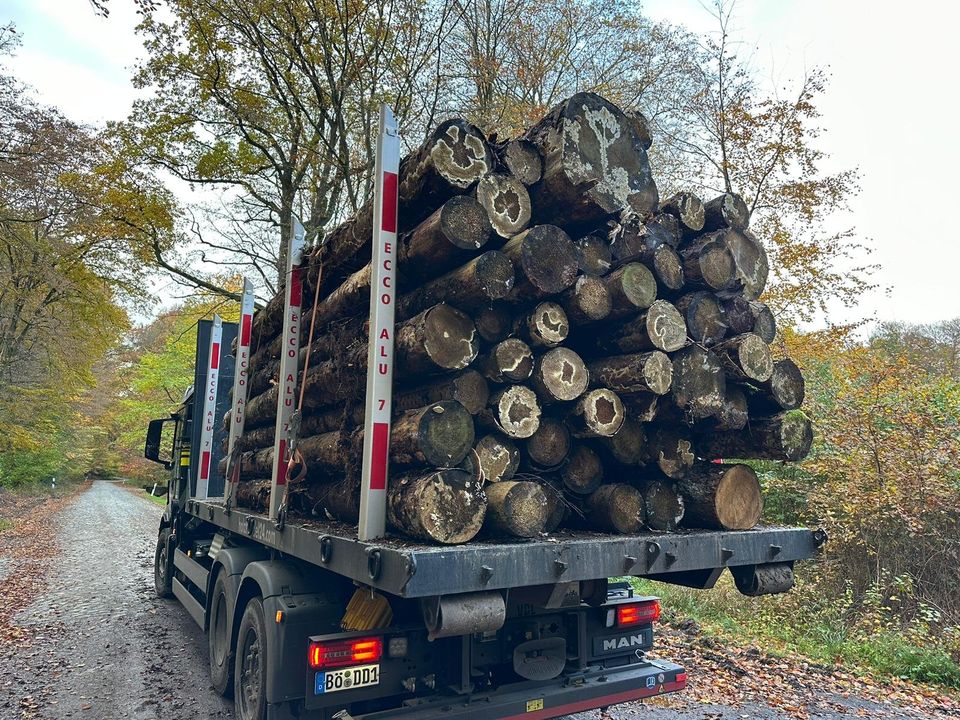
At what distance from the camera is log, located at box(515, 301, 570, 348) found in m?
3.40

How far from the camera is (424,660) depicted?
3453 mm

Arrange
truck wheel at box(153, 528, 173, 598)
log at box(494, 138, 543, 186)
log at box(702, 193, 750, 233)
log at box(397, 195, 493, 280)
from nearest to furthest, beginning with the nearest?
log at box(397, 195, 493, 280) → log at box(494, 138, 543, 186) → log at box(702, 193, 750, 233) → truck wheel at box(153, 528, 173, 598)

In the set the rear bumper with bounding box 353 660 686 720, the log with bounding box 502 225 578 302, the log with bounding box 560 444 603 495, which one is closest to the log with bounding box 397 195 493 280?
the log with bounding box 502 225 578 302

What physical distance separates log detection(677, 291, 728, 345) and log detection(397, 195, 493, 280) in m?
1.26

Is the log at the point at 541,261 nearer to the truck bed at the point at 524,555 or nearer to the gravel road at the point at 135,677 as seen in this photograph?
the truck bed at the point at 524,555

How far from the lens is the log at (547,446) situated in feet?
11.3

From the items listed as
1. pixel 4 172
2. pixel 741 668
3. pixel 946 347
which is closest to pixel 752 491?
pixel 741 668

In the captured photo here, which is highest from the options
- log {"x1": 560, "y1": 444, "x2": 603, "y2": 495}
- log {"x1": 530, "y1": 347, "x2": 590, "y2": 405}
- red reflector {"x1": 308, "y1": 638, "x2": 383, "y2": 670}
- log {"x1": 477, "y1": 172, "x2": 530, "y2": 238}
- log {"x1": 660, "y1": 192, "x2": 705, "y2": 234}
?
log {"x1": 660, "y1": 192, "x2": 705, "y2": 234}

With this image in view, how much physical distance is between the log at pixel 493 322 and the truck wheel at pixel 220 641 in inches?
116

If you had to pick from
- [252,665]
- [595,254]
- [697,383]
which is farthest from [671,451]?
[252,665]

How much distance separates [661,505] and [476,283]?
1.61m

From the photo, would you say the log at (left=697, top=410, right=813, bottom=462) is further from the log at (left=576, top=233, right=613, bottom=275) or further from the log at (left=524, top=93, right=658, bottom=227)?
the log at (left=524, top=93, right=658, bottom=227)

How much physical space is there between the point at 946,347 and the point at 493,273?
22493 millimetres

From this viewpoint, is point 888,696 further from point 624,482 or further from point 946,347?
point 946,347
